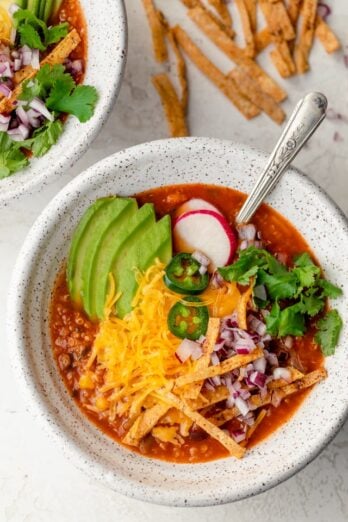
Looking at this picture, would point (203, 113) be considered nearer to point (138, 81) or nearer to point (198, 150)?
point (138, 81)

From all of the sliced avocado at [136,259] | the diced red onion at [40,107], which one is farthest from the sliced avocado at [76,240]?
the diced red onion at [40,107]

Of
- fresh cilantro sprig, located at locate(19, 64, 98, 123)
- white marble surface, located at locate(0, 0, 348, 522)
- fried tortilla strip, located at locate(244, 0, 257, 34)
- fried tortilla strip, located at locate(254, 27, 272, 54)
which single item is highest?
fried tortilla strip, located at locate(244, 0, 257, 34)

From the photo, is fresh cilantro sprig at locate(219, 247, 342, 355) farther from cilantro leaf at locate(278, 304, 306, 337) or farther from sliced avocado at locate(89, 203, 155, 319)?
sliced avocado at locate(89, 203, 155, 319)

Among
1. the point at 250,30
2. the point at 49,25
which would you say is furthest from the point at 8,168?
the point at 250,30

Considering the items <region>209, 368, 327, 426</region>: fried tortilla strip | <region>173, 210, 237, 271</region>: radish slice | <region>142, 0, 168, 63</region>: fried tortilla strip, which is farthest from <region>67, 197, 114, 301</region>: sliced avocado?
<region>142, 0, 168, 63</region>: fried tortilla strip

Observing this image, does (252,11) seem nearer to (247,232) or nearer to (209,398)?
(247,232)

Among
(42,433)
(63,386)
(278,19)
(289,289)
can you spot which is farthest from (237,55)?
(42,433)
